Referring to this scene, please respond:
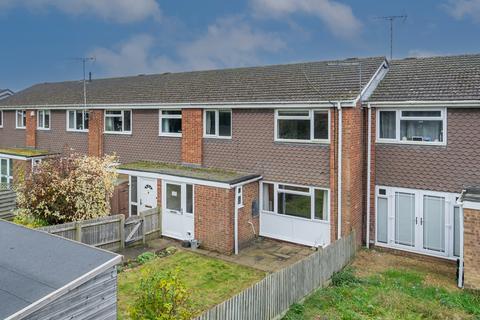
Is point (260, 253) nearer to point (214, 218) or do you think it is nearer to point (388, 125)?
point (214, 218)

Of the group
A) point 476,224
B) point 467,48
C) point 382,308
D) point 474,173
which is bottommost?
point 382,308

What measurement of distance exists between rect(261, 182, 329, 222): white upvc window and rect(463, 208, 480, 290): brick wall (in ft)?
13.7

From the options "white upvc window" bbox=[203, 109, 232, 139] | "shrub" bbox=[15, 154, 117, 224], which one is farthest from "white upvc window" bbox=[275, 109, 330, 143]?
"shrub" bbox=[15, 154, 117, 224]

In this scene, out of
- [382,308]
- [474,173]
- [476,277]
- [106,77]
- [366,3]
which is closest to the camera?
[382,308]

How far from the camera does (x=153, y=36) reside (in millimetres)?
41688

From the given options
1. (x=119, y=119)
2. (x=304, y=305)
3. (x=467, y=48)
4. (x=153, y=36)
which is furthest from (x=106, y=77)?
(x=304, y=305)

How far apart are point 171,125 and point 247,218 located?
5.56m

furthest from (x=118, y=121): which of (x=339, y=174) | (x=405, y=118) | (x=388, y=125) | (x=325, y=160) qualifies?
(x=405, y=118)

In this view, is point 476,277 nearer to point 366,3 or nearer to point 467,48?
point 467,48

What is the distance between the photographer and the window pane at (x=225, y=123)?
15484 millimetres

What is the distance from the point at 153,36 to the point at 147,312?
127ft

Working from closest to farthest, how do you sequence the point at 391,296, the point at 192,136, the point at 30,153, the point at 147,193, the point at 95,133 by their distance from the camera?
the point at 391,296, the point at 147,193, the point at 192,136, the point at 95,133, the point at 30,153

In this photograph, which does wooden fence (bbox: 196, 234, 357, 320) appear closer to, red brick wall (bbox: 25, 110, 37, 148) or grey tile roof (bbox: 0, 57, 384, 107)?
grey tile roof (bbox: 0, 57, 384, 107)

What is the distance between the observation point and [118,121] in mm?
19422
